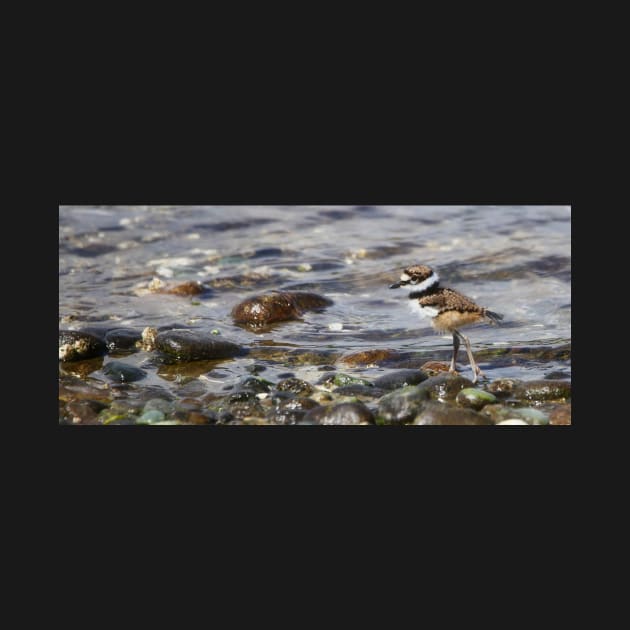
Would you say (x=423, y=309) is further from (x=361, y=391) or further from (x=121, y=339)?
(x=121, y=339)

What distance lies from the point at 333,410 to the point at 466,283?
5.96 metres

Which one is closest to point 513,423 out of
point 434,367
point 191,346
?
point 434,367

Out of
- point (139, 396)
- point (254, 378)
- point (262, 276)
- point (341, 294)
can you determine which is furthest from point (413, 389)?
point (262, 276)

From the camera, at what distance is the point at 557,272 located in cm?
1235

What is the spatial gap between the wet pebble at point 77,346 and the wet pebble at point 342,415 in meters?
3.37

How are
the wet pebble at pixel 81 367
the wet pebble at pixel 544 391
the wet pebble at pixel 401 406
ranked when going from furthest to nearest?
the wet pebble at pixel 81 367 < the wet pebble at pixel 544 391 < the wet pebble at pixel 401 406

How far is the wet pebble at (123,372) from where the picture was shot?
849 cm

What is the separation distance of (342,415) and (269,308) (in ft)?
13.5

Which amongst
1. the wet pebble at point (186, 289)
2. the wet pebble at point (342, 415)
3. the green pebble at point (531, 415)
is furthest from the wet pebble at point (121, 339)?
the green pebble at point (531, 415)

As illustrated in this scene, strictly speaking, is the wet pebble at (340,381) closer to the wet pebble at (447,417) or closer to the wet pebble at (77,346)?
the wet pebble at (447,417)

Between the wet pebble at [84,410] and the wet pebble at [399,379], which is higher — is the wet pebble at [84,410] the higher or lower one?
the lower one

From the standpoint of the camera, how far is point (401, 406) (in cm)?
704

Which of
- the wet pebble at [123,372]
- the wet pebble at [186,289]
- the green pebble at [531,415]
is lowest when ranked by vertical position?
the green pebble at [531,415]

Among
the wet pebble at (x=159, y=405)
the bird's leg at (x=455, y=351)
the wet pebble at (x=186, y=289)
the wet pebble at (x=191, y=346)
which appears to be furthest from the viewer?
the wet pebble at (x=186, y=289)
